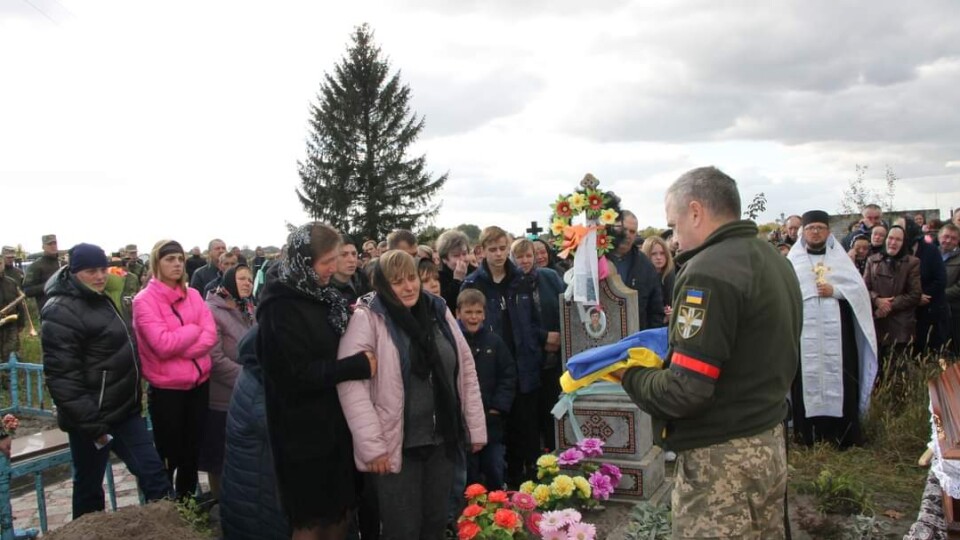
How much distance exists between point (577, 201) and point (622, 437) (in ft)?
5.83

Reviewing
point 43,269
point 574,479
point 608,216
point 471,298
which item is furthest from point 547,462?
point 43,269

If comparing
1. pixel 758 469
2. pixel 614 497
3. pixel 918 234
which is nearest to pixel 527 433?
pixel 614 497

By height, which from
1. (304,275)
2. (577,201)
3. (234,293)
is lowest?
(234,293)

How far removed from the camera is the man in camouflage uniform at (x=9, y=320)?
9.50 meters

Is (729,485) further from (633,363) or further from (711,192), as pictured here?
(711,192)

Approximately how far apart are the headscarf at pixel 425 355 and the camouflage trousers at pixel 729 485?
131 cm

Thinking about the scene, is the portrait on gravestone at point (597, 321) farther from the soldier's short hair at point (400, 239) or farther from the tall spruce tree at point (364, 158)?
the tall spruce tree at point (364, 158)

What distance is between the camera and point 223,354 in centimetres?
508

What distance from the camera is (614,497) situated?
16.6 ft

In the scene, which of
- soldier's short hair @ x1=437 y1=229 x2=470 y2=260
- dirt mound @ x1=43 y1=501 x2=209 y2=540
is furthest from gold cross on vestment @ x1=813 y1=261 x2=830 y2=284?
dirt mound @ x1=43 y1=501 x2=209 y2=540

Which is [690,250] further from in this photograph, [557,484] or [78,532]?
[78,532]

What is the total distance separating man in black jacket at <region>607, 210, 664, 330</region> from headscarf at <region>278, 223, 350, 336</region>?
3.24 metres

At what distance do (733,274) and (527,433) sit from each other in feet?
11.6

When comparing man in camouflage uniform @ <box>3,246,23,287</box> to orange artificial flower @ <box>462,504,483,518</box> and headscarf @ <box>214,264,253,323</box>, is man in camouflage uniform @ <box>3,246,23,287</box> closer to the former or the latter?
headscarf @ <box>214,264,253,323</box>
